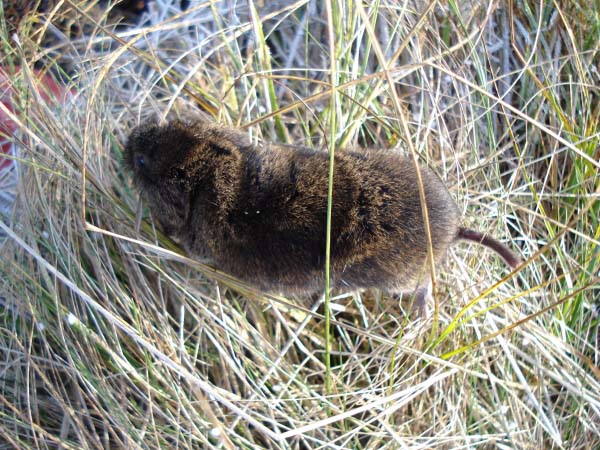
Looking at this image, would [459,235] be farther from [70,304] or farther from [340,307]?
[70,304]

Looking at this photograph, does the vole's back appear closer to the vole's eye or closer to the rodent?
the rodent

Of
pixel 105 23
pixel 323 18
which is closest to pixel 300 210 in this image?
pixel 323 18

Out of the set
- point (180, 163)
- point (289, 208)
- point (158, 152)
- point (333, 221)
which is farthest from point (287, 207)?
point (158, 152)

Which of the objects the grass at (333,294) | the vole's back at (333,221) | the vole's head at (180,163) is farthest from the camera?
the grass at (333,294)

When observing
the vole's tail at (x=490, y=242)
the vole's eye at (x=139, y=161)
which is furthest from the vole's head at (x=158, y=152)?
the vole's tail at (x=490, y=242)

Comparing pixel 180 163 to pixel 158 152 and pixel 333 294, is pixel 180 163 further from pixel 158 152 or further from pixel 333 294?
pixel 333 294

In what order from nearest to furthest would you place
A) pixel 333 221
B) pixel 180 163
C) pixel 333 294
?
pixel 333 221 < pixel 180 163 < pixel 333 294

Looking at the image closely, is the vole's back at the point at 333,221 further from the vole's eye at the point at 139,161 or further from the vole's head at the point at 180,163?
the vole's eye at the point at 139,161

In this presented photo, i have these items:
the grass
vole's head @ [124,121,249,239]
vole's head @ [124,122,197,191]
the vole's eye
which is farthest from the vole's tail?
the vole's eye
